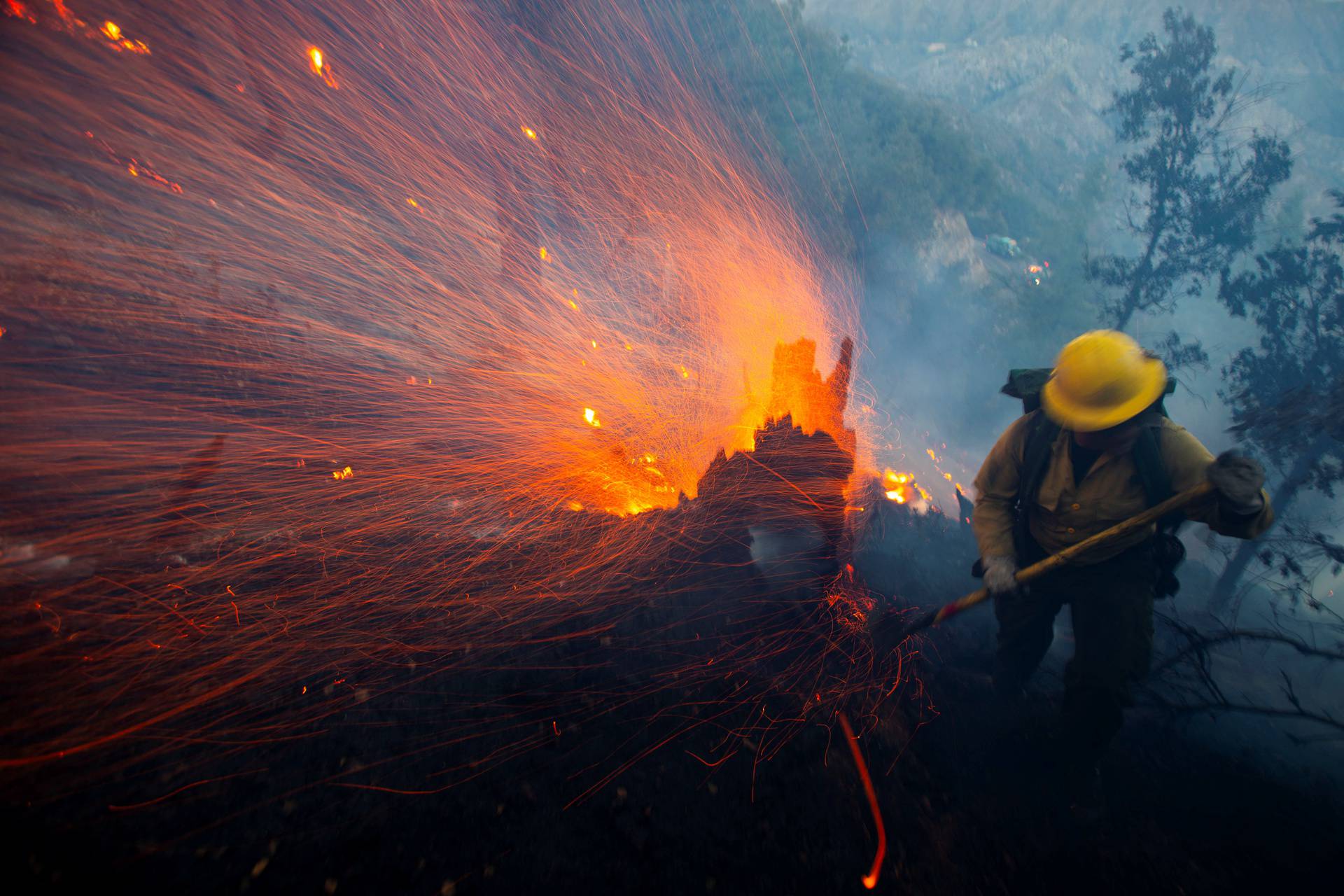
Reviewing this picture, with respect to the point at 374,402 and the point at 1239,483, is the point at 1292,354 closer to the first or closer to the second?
the point at 1239,483

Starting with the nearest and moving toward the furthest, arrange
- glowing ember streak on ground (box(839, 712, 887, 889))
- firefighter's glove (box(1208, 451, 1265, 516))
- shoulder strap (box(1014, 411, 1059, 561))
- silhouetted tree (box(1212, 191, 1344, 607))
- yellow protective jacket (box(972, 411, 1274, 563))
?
glowing ember streak on ground (box(839, 712, 887, 889))
firefighter's glove (box(1208, 451, 1265, 516))
yellow protective jacket (box(972, 411, 1274, 563))
shoulder strap (box(1014, 411, 1059, 561))
silhouetted tree (box(1212, 191, 1344, 607))

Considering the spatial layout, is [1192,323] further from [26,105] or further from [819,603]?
[26,105]

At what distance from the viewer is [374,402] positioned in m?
6.69

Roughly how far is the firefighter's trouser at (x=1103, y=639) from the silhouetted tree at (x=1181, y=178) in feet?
49.4

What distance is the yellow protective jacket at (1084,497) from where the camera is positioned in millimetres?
2873

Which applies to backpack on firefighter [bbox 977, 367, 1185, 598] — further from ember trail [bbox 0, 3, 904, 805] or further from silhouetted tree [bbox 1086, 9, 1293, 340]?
silhouetted tree [bbox 1086, 9, 1293, 340]

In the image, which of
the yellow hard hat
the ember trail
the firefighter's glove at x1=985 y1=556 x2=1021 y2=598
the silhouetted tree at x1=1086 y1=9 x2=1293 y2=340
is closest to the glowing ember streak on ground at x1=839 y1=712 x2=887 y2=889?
the ember trail

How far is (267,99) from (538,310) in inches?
189

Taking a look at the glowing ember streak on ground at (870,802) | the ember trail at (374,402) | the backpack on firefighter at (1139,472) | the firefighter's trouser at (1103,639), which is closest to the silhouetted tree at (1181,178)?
the ember trail at (374,402)

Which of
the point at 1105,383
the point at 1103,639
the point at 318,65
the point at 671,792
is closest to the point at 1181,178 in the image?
the point at 1105,383

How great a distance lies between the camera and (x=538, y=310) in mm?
→ 10031

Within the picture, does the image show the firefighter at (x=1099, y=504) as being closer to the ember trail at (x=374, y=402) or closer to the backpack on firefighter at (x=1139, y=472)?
the backpack on firefighter at (x=1139, y=472)

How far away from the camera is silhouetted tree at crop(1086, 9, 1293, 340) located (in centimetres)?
1263

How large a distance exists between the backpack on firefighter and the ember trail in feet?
5.27
